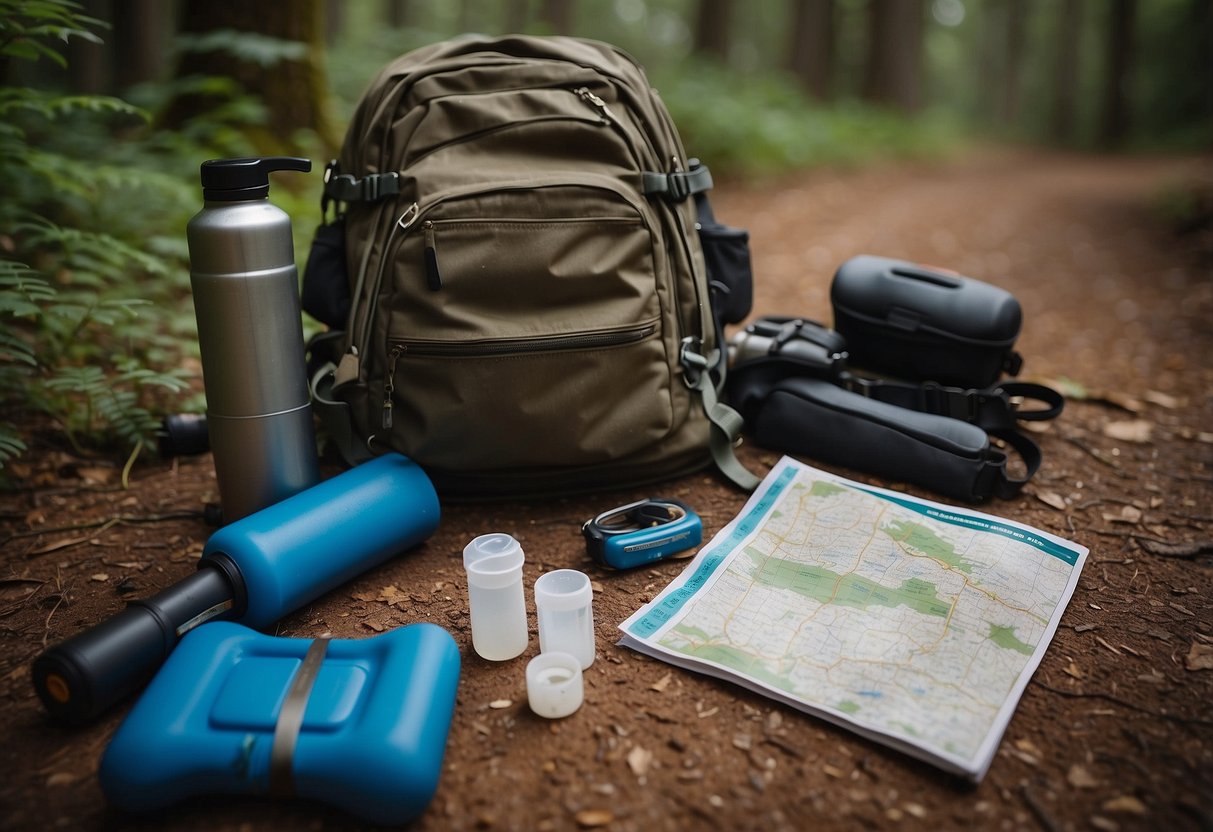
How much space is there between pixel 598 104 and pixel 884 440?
4.70 feet

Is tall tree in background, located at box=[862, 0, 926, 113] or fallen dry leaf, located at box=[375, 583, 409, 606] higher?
tall tree in background, located at box=[862, 0, 926, 113]

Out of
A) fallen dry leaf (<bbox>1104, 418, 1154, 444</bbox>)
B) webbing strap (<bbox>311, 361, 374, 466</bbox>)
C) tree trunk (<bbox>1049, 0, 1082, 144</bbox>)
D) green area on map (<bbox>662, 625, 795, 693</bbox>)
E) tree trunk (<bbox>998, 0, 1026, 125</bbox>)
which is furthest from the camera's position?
tree trunk (<bbox>998, 0, 1026, 125</bbox>)

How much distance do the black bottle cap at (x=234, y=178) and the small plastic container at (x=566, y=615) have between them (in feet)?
4.11

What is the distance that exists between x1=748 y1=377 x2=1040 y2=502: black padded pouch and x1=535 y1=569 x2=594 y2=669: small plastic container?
4.06ft

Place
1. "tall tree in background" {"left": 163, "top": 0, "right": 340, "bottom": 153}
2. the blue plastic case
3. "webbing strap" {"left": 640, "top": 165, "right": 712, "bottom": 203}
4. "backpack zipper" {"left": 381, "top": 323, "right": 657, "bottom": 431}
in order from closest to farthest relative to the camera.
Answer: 1. the blue plastic case
2. "backpack zipper" {"left": 381, "top": 323, "right": 657, "bottom": 431}
3. "webbing strap" {"left": 640, "top": 165, "right": 712, "bottom": 203}
4. "tall tree in background" {"left": 163, "top": 0, "right": 340, "bottom": 153}

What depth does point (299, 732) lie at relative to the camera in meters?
1.51

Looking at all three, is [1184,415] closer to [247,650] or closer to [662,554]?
[662,554]

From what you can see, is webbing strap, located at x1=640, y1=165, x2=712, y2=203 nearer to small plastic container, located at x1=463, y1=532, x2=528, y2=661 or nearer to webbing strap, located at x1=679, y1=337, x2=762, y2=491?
webbing strap, located at x1=679, y1=337, x2=762, y2=491

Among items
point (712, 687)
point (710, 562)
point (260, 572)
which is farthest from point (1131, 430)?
point (260, 572)

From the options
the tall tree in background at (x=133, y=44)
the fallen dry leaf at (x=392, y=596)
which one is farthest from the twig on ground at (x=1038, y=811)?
the tall tree in background at (x=133, y=44)

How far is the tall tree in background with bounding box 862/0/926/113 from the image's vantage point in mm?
13391

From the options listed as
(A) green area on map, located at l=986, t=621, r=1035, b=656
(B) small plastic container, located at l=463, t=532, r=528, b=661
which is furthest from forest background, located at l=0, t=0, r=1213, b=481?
(A) green area on map, located at l=986, t=621, r=1035, b=656

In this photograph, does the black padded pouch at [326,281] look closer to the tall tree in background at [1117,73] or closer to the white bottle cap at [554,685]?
the white bottle cap at [554,685]

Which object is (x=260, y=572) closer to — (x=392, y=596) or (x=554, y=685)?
(x=392, y=596)
